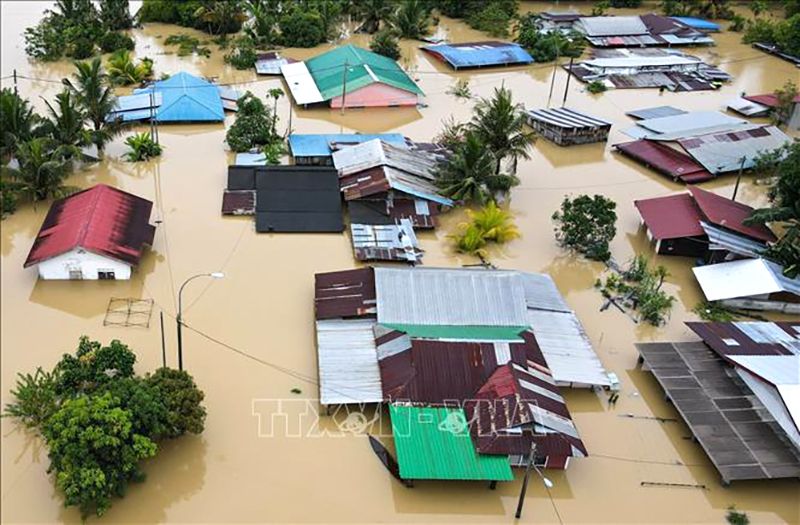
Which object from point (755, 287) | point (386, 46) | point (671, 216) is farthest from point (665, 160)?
point (386, 46)

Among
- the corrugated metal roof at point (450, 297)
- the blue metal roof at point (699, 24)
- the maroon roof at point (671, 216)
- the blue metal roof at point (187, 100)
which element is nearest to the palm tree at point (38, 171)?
the blue metal roof at point (187, 100)

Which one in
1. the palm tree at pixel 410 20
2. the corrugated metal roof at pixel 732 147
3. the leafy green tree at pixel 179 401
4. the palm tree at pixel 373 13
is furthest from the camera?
the palm tree at pixel 373 13

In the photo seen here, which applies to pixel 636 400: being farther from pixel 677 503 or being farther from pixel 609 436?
pixel 677 503

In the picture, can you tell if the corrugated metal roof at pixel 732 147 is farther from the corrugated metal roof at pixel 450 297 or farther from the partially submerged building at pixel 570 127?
the corrugated metal roof at pixel 450 297

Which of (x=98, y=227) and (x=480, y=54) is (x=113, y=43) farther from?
(x=98, y=227)

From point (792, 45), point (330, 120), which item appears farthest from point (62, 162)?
point (792, 45)
